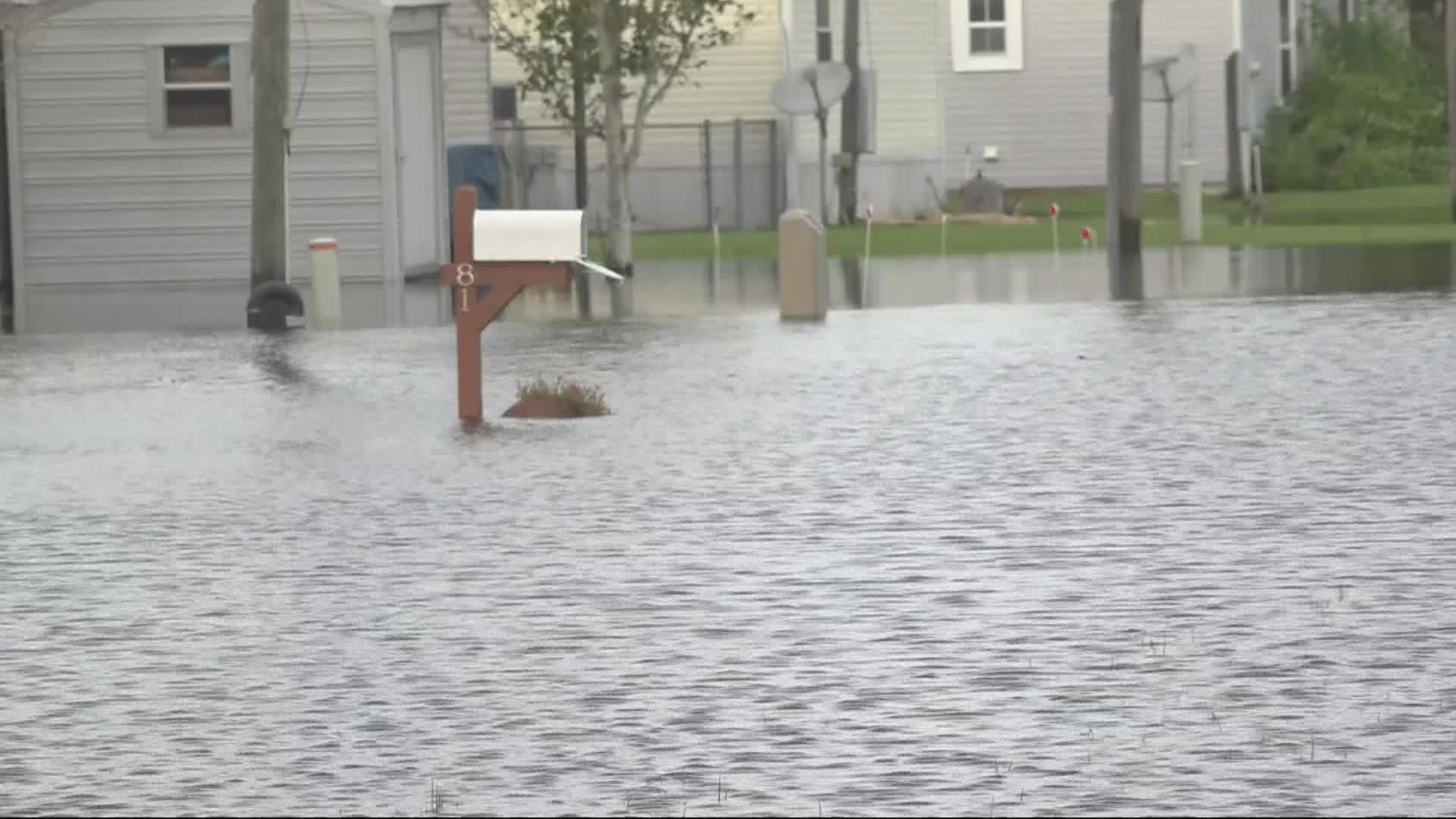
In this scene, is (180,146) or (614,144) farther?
(614,144)

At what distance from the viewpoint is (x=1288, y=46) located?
234 feet

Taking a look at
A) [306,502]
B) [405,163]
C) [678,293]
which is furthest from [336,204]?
[306,502]

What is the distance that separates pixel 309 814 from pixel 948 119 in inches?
2416

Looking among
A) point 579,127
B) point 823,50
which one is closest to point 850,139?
point 823,50

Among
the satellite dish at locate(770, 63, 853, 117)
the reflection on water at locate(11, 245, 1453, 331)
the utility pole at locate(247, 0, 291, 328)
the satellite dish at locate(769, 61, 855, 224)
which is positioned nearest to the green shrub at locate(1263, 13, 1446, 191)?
the satellite dish at locate(769, 61, 855, 224)

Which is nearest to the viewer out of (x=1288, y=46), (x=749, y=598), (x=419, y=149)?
(x=749, y=598)

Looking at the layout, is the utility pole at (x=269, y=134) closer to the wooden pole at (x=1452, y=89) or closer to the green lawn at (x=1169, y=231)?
the green lawn at (x=1169, y=231)

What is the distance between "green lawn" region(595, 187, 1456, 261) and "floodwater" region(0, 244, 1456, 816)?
23086mm

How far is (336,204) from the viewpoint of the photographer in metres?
37.6

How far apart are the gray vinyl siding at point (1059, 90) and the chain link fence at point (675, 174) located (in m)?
12.0

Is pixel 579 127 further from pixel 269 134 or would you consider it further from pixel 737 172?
pixel 269 134

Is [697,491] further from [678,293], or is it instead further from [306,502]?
[678,293]

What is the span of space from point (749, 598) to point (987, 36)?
5833 centimetres

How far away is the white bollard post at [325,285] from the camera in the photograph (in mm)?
30234
